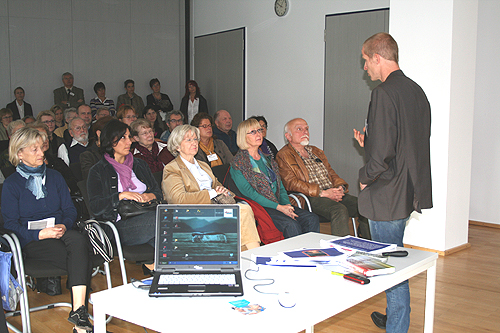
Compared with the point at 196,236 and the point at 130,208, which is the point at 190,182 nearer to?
the point at 130,208

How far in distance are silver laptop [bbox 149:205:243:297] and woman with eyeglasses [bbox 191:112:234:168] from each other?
9.34 ft

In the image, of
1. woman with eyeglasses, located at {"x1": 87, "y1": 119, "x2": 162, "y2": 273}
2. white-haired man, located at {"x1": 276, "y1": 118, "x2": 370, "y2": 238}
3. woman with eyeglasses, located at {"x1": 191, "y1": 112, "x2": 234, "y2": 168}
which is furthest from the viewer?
woman with eyeglasses, located at {"x1": 191, "y1": 112, "x2": 234, "y2": 168}

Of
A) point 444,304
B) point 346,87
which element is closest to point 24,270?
point 444,304

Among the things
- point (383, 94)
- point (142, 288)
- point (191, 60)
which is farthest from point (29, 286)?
point (191, 60)

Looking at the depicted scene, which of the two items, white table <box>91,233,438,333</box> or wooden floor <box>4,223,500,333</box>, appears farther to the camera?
wooden floor <box>4,223,500,333</box>

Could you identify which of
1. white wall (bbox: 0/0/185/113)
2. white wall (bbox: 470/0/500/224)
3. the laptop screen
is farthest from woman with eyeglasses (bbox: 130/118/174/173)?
white wall (bbox: 0/0/185/113)

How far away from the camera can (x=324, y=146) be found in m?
7.27

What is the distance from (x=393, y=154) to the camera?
2.47m

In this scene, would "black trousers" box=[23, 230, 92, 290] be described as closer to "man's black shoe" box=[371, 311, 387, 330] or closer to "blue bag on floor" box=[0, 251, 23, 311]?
"blue bag on floor" box=[0, 251, 23, 311]

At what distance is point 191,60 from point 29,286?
22.5 feet

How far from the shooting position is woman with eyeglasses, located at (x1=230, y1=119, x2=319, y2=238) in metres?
Result: 4.12

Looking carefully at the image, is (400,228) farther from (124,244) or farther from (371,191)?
(124,244)

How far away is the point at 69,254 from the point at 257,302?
175 centimetres

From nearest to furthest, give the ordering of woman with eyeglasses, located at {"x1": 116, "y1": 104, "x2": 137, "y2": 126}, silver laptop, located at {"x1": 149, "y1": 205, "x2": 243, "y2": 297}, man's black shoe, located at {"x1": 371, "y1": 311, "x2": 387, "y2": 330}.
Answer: silver laptop, located at {"x1": 149, "y1": 205, "x2": 243, "y2": 297}, man's black shoe, located at {"x1": 371, "y1": 311, "x2": 387, "y2": 330}, woman with eyeglasses, located at {"x1": 116, "y1": 104, "x2": 137, "y2": 126}
